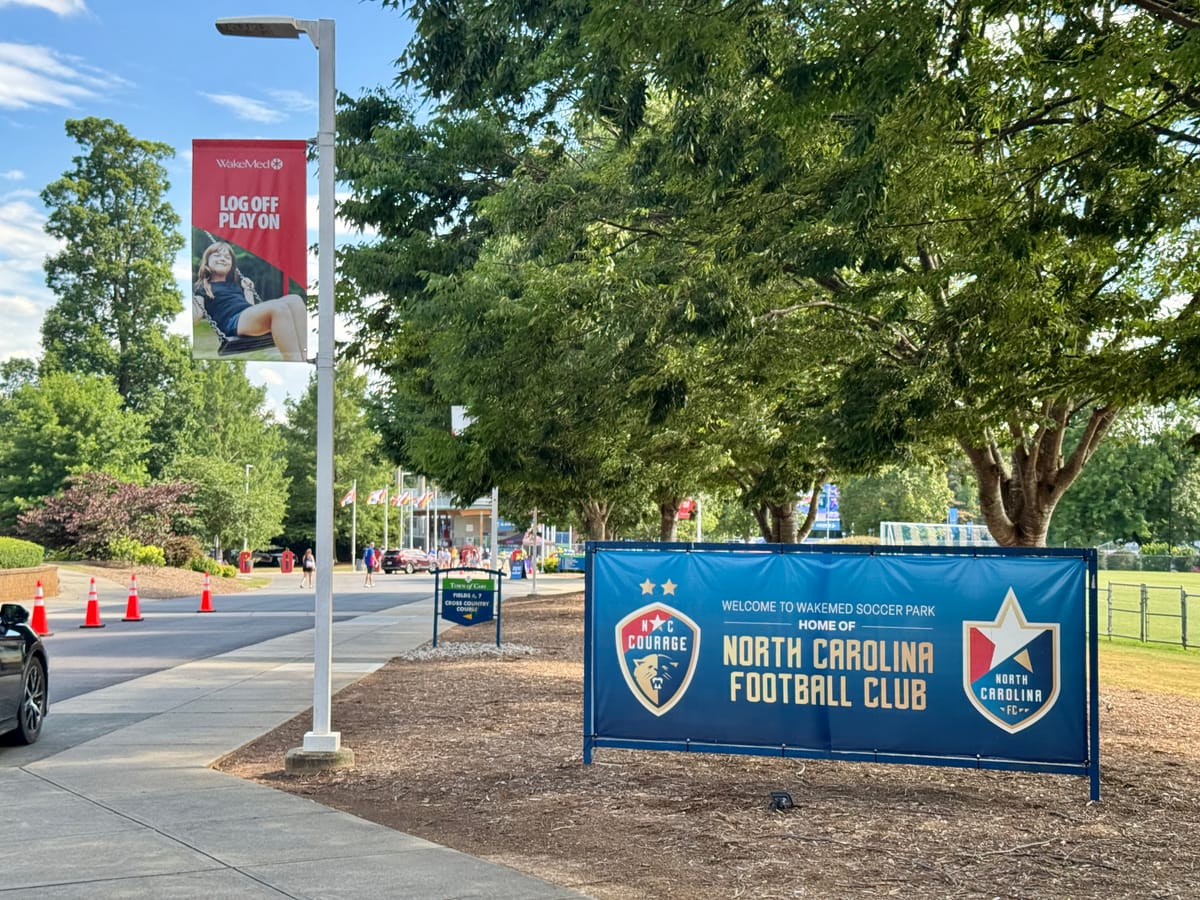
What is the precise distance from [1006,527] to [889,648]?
634 centimetres

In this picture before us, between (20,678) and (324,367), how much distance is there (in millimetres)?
3806

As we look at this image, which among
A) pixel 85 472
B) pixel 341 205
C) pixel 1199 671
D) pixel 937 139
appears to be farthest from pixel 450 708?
pixel 85 472

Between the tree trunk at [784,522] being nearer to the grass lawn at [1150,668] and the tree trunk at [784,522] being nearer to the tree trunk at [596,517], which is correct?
the tree trunk at [596,517]

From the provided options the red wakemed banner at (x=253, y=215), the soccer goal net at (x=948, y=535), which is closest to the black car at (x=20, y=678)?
the red wakemed banner at (x=253, y=215)

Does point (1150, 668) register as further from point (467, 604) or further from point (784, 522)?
point (784, 522)

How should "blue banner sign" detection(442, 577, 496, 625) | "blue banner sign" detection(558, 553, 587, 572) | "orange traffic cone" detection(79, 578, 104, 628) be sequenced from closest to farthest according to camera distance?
"blue banner sign" detection(442, 577, 496, 625) < "orange traffic cone" detection(79, 578, 104, 628) < "blue banner sign" detection(558, 553, 587, 572)

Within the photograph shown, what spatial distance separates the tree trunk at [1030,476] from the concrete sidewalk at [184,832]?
8.03 meters

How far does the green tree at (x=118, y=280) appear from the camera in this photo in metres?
69.9

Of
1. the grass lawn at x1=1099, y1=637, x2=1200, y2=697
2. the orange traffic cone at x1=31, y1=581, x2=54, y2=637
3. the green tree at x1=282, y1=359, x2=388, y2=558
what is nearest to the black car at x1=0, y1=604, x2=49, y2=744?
the orange traffic cone at x1=31, y1=581, x2=54, y2=637

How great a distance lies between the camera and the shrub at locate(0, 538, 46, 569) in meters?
33.4

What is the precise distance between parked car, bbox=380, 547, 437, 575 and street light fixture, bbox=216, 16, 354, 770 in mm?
56826

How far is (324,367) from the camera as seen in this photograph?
9695 millimetres

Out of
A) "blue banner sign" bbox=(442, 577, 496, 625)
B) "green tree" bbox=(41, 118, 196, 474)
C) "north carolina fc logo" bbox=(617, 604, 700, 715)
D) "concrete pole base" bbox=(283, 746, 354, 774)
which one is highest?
"green tree" bbox=(41, 118, 196, 474)

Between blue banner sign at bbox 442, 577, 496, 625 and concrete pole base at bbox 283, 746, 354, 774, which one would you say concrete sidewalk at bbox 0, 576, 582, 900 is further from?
blue banner sign at bbox 442, 577, 496, 625
